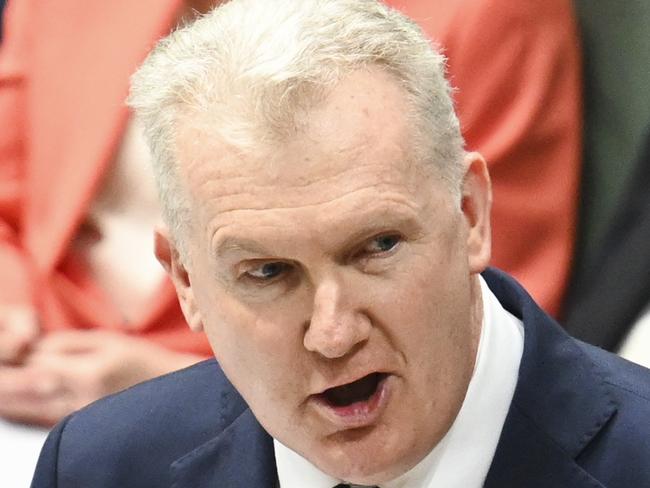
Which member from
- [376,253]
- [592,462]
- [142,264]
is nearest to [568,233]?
[142,264]

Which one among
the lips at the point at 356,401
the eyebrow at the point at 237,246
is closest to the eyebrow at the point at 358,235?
the eyebrow at the point at 237,246

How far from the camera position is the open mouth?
1.07 meters

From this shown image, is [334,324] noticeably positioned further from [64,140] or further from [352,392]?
[64,140]

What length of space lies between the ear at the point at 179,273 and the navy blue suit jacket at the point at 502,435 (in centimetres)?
14

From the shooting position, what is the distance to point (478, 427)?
115 cm

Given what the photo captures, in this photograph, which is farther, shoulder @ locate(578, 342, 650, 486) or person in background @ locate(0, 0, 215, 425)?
person in background @ locate(0, 0, 215, 425)

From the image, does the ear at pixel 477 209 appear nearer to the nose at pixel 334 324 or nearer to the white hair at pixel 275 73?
the white hair at pixel 275 73

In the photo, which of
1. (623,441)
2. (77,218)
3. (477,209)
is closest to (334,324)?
(477,209)

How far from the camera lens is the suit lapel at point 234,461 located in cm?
123

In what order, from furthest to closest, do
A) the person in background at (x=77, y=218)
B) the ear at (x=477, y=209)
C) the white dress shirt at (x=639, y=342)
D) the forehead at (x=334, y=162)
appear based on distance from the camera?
the person in background at (x=77, y=218), the white dress shirt at (x=639, y=342), the ear at (x=477, y=209), the forehead at (x=334, y=162)

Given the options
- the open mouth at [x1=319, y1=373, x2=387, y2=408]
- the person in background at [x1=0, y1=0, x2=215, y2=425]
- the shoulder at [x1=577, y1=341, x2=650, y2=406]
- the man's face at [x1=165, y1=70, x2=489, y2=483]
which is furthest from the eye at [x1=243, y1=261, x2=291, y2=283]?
the person in background at [x1=0, y1=0, x2=215, y2=425]

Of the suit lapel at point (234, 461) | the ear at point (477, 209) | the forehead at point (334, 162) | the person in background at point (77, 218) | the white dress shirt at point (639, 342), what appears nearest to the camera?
the forehead at point (334, 162)

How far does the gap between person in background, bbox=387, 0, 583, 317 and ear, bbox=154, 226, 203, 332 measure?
63cm

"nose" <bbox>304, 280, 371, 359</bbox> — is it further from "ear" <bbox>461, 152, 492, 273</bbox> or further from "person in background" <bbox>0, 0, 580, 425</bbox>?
"person in background" <bbox>0, 0, 580, 425</bbox>
